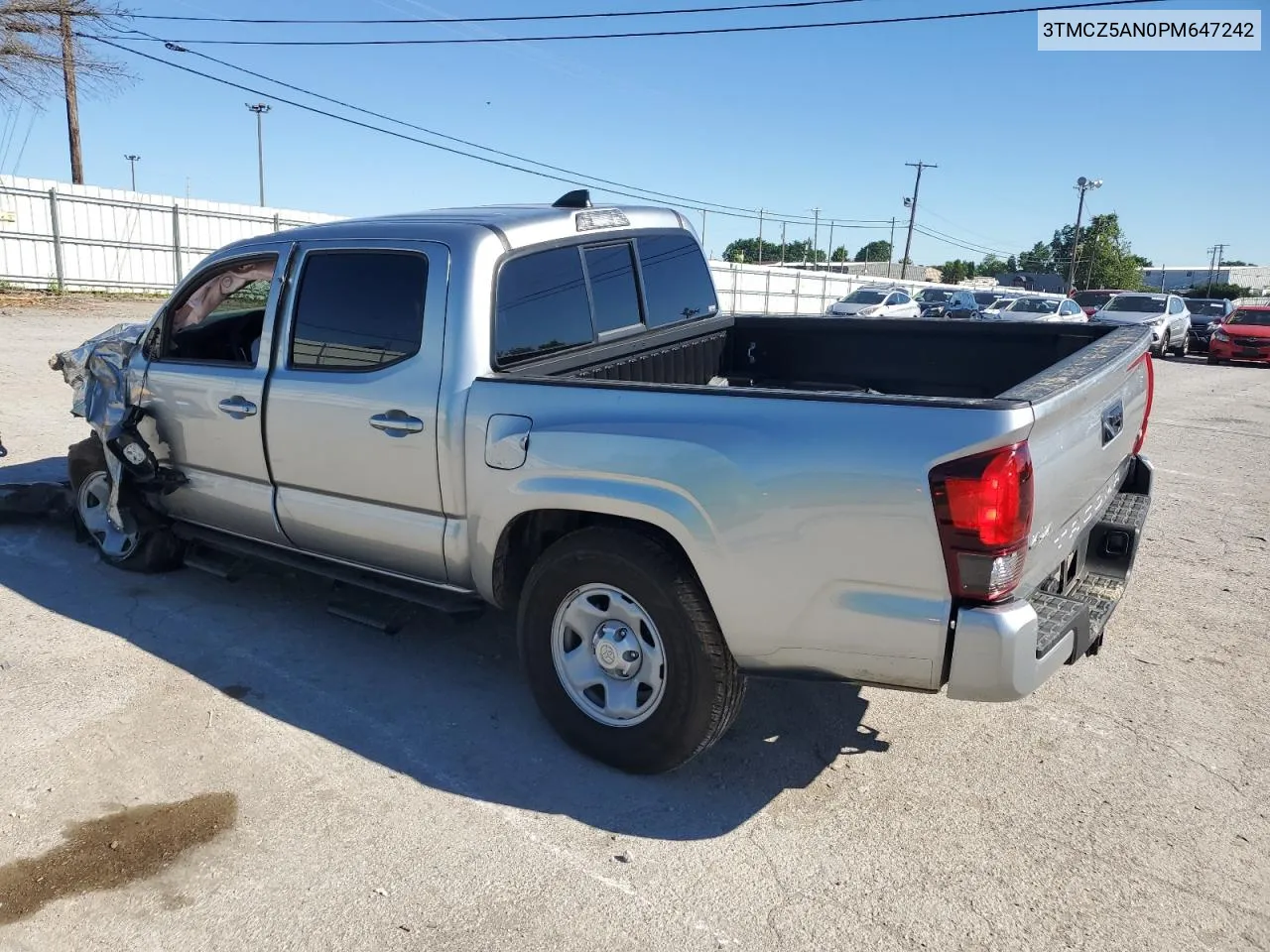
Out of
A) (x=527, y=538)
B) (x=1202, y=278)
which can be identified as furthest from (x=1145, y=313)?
(x=1202, y=278)

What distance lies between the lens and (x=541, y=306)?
Answer: 3816mm

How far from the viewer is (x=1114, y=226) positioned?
8488 cm

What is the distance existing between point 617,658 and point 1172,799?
1.97m

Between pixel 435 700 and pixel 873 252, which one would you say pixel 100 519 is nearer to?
pixel 435 700

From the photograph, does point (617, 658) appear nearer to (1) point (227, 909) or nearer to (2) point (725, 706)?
(2) point (725, 706)

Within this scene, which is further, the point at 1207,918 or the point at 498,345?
the point at 498,345

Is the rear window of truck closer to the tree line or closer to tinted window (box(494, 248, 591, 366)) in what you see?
tinted window (box(494, 248, 591, 366))

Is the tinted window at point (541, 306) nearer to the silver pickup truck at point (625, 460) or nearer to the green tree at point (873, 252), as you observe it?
the silver pickup truck at point (625, 460)

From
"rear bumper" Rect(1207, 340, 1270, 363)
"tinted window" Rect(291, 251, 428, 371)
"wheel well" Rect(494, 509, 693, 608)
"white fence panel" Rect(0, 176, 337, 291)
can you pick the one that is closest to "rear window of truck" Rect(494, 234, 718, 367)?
"tinted window" Rect(291, 251, 428, 371)

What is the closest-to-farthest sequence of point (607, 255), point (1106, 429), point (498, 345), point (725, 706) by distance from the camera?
1. point (725, 706)
2. point (1106, 429)
3. point (498, 345)
4. point (607, 255)

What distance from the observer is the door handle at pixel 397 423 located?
3.54m

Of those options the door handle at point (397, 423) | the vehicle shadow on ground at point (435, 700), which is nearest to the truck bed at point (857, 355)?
the door handle at point (397, 423)

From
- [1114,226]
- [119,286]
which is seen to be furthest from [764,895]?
[1114,226]

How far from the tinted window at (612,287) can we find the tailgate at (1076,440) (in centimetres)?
197
